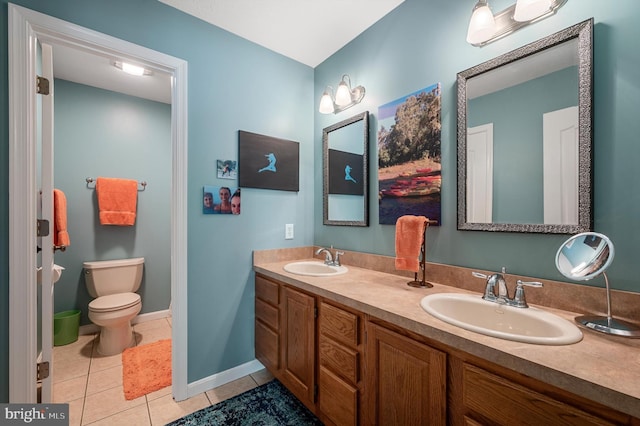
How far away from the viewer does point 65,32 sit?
137cm

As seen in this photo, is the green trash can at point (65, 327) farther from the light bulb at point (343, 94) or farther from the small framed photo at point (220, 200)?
the light bulb at point (343, 94)

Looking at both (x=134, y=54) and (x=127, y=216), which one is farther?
(x=127, y=216)

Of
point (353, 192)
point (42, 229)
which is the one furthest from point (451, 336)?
point (42, 229)

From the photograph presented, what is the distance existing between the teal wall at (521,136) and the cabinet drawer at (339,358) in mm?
955

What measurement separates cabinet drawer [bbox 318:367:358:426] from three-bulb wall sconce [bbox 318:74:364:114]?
5.85 feet

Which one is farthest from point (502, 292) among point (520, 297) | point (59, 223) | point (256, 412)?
point (59, 223)

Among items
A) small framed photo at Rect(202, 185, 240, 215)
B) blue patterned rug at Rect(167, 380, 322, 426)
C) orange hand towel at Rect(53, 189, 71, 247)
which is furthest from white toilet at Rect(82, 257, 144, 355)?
small framed photo at Rect(202, 185, 240, 215)

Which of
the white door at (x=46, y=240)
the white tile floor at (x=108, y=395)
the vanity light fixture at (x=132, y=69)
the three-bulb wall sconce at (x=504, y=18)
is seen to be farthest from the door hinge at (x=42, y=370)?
the three-bulb wall sconce at (x=504, y=18)

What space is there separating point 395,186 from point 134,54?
1.79 metres

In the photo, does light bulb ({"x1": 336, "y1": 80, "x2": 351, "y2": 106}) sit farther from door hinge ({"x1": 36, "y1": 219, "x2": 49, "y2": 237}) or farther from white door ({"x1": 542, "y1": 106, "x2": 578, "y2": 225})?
door hinge ({"x1": 36, "y1": 219, "x2": 49, "y2": 237})

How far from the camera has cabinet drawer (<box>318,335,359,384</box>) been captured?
1.21 metres

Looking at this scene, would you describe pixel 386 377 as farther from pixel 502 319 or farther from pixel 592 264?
pixel 592 264

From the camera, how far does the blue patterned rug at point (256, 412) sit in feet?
4.94

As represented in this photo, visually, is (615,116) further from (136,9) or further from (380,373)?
(136,9)
